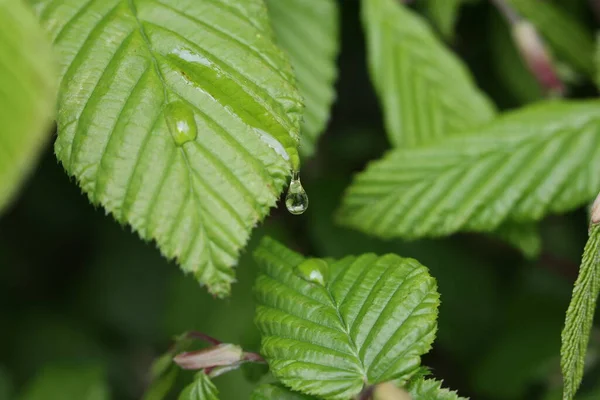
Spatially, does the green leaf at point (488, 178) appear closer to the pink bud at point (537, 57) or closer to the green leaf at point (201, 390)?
the pink bud at point (537, 57)

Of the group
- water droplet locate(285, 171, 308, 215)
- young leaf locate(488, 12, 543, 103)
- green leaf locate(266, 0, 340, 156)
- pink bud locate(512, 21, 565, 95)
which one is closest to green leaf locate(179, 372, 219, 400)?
water droplet locate(285, 171, 308, 215)

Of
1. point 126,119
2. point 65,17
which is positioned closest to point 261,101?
point 126,119

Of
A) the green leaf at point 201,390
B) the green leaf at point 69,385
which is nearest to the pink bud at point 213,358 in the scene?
the green leaf at point 201,390

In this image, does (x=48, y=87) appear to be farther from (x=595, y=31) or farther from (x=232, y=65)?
(x=595, y=31)

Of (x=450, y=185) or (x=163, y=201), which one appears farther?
(x=450, y=185)

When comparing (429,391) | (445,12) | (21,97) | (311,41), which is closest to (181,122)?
(21,97)

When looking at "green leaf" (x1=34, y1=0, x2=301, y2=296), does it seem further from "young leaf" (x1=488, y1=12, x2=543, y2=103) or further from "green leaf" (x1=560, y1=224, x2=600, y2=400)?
"young leaf" (x1=488, y1=12, x2=543, y2=103)
